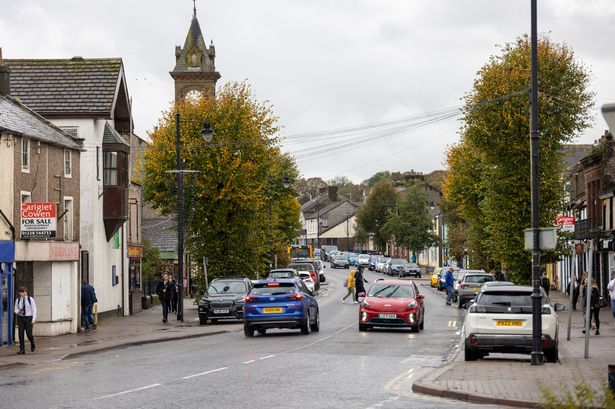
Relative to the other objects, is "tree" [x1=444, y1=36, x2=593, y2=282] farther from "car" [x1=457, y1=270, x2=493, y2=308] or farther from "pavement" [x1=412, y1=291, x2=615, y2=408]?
"pavement" [x1=412, y1=291, x2=615, y2=408]

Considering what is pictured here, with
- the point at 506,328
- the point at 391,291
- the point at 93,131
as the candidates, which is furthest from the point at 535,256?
the point at 93,131

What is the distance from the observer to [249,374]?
20.0m

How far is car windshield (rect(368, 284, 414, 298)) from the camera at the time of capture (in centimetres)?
3412

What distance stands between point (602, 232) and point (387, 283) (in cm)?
2842

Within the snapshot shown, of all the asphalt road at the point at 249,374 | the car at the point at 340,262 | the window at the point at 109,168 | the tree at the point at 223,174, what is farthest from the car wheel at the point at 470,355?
the car at the point at 340,262

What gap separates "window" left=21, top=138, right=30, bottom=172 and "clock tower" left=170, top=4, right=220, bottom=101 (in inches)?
2926

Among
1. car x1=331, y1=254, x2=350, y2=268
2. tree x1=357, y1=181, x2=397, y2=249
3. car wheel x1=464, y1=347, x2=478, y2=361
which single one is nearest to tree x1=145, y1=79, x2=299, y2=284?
car wheel x1=464, y1=347, x2=478, y2=361

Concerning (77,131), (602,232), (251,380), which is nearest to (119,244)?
(77,131)

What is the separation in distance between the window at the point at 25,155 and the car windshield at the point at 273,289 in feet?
28.4

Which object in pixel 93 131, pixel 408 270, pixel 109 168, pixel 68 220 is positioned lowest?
pixel 408 270

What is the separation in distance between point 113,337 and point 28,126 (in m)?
7.62

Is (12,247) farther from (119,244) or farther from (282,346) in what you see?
(119,244)

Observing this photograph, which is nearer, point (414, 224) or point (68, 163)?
point (68, 163)

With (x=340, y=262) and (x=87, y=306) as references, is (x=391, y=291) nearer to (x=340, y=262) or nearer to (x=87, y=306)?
(x=87, y=306)
